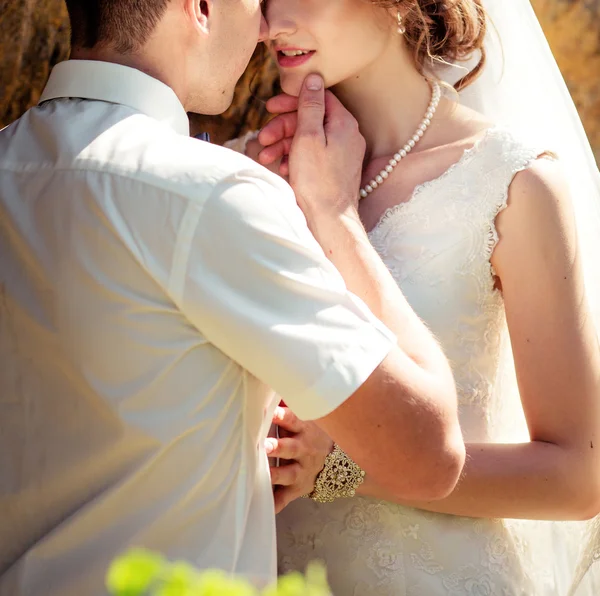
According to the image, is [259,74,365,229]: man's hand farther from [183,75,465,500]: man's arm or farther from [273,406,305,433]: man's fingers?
[183,75,465,500]: man's arm

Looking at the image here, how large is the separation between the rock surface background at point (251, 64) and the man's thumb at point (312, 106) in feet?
3.80

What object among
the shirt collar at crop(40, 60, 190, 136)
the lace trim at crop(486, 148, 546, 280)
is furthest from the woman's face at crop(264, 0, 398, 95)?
the shirt collar at crop(40, 60, 190, 136)

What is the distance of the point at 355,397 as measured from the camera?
4.98ft

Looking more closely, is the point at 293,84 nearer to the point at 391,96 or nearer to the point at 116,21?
the point at 391,96

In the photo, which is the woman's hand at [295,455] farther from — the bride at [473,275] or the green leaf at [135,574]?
the green leaf at [135,574]

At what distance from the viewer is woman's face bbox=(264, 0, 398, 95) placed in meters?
2.61

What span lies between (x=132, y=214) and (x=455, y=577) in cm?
143

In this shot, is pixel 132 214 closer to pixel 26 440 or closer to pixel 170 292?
pixel 170 292

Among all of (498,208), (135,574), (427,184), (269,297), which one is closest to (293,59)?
(427,184)

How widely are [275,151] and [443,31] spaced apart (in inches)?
28.8

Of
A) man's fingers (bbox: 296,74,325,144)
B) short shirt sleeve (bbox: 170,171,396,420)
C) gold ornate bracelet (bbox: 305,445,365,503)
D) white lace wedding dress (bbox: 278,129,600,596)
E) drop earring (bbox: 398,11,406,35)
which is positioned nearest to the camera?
short shirt sleeve (bbox: 170,171,396,420)

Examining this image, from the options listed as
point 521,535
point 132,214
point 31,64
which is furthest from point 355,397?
point 31,64

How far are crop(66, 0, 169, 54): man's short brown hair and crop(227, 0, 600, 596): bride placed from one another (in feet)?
2.63

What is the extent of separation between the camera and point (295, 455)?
2131 millimetres
